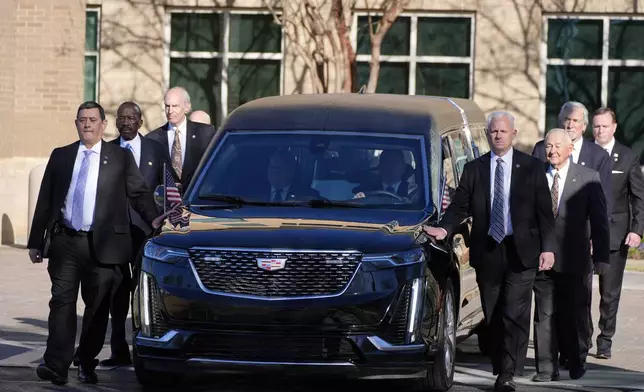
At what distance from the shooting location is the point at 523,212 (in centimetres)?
1074

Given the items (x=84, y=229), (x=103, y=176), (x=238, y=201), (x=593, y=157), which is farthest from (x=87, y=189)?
(x=593, y=157)

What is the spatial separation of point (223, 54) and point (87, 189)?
1426 cm

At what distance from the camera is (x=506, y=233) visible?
1071cm

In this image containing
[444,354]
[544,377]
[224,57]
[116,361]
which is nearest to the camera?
[444,354]

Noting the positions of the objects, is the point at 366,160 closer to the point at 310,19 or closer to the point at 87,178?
the point at 87,178

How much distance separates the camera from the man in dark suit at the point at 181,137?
13.1 meters

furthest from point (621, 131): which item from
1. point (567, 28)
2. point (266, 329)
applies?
point (266, 329)

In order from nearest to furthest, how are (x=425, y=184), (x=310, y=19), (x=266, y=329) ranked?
(x=266, y=329) → (x=425, y=184) → (x=310, y=19)

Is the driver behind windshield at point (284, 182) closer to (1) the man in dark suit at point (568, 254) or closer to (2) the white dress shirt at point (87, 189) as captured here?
(2) the white dress shirt at point (87, 189)

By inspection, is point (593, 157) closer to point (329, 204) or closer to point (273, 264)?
point (329, 204)

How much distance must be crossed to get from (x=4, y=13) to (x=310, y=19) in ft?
14.8

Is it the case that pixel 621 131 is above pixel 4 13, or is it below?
below

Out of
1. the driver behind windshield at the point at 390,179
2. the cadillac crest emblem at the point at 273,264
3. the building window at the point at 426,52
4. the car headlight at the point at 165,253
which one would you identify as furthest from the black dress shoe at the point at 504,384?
the building window at the point at 426,52

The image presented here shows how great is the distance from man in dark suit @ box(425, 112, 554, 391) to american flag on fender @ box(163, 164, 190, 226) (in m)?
1.76
